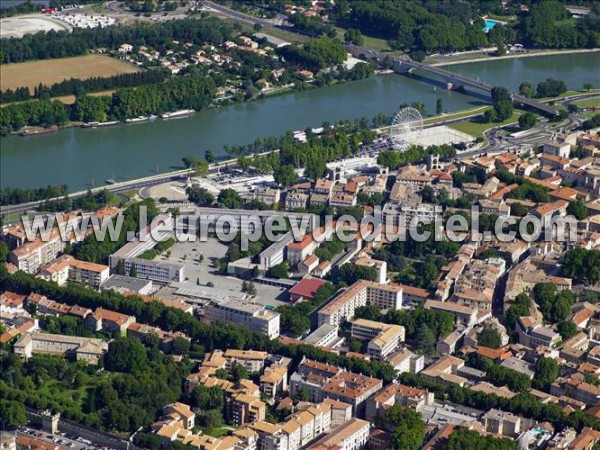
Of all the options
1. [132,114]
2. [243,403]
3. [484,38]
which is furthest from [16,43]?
[243,403]

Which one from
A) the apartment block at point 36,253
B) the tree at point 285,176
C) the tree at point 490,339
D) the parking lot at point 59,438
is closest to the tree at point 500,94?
the tree at point 285,176

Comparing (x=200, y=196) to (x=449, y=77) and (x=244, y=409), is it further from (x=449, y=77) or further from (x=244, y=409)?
(x=449, y=77)

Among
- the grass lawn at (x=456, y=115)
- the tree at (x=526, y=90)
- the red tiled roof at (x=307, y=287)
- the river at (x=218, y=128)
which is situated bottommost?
the river at (x=218, y=128)

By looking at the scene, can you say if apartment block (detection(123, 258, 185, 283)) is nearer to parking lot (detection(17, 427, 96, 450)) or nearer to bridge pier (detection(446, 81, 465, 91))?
parking lot (detection(17, 427, 96, 450))

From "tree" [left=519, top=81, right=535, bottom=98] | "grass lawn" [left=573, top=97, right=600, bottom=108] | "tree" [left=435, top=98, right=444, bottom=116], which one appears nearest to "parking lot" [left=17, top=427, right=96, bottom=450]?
"tree" [left=435, top=98, right=444, bottom=116]

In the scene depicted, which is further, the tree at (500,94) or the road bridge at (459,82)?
the tree at (500,94)

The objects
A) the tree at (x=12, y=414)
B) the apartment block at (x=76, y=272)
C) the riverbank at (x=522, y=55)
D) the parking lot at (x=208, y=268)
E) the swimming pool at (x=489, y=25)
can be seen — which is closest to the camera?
the tree at (x=12, y=414)

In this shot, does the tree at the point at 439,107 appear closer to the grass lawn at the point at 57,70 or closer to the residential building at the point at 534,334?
the grass lawn at the point at 57,70

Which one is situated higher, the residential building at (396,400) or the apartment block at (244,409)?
the residential building at (396,400)
